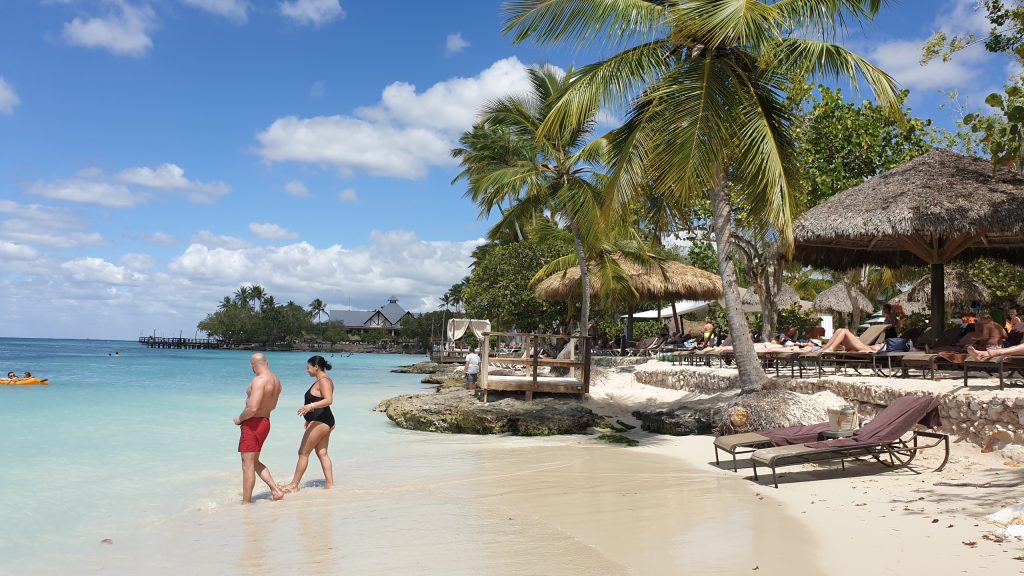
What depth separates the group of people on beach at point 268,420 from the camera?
633 cm

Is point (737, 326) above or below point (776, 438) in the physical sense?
above

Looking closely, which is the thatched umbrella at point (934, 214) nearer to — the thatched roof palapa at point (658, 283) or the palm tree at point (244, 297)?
the thatched roof palapa at point (658, 283)

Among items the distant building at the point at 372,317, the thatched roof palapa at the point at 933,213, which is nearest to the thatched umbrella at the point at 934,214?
the thatched roof palapa at the point at 933,213

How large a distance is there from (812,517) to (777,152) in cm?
525

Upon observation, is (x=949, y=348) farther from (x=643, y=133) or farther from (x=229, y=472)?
(x=229, y=472)

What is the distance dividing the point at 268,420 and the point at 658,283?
14704mm

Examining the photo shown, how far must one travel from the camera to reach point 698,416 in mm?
10586

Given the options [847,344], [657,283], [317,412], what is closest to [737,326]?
[847,344]

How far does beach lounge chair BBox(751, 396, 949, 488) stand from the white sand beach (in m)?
0.25

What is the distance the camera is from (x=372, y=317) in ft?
295

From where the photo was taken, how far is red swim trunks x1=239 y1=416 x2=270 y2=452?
6.38 metres

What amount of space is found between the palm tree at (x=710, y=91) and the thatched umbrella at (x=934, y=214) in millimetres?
1133

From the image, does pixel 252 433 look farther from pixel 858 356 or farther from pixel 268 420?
pixel 858 356

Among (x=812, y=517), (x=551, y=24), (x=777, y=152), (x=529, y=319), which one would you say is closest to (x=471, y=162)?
(x=529, y=319)
